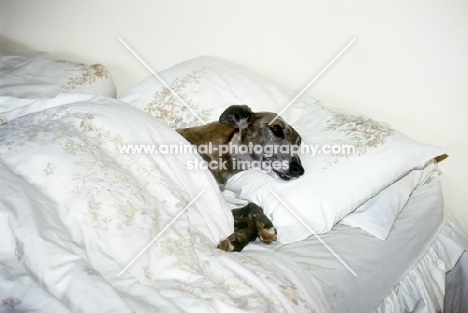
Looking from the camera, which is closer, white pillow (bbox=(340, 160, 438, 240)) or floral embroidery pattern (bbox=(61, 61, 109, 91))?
white pillow (bbox=(340, 160, 438, 240))

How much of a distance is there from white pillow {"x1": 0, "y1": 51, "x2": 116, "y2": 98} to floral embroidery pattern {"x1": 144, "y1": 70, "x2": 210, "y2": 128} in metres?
0.41

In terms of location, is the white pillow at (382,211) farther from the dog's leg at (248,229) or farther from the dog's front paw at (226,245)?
the dog's front paw at (226,245)

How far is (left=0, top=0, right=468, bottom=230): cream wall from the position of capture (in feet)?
6.49

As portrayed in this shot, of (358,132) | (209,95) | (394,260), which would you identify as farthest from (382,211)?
(209,95)

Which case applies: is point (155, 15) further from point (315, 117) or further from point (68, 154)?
point (68, 154)

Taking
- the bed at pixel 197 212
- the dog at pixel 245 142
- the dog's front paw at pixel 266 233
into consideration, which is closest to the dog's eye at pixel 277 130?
the dog at pixel 245 142

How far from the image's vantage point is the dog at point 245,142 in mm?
1774

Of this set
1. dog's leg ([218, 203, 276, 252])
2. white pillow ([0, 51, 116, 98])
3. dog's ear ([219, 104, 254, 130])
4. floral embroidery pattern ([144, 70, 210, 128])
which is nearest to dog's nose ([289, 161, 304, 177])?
dog's leg ([218, 203, 276, 252])

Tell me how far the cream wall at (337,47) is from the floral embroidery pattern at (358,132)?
1.37ft

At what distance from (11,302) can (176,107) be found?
1.32 m

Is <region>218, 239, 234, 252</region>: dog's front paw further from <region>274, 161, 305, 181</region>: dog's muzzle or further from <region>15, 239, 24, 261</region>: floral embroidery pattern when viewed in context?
<region>15, 239, 24, 261</region>: floral embroidery pattern

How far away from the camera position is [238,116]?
1.81 m

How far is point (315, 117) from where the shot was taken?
1.96 metres

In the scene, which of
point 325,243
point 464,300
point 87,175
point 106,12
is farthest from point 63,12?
point 464,300
